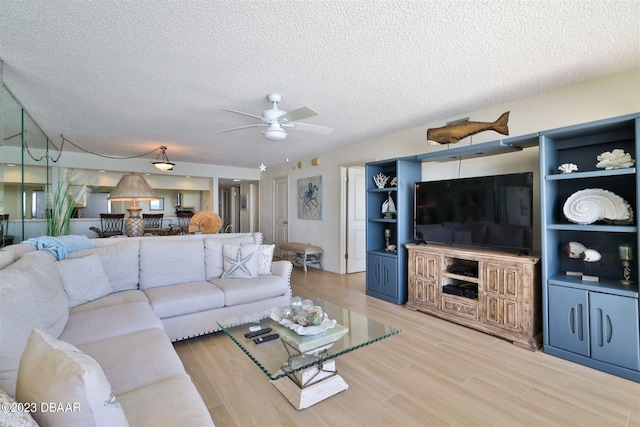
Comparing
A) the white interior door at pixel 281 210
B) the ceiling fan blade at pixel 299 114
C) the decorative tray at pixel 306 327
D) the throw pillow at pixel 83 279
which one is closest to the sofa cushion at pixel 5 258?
the throw pillow at pixel 83 279

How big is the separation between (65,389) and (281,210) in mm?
6687

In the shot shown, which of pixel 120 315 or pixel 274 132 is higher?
pixel 274 132

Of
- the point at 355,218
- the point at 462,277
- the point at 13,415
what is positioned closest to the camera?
the point at 13,415

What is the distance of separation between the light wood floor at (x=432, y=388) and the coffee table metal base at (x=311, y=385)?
1.5 inches

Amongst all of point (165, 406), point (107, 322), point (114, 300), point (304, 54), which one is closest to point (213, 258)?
point (114, 300)

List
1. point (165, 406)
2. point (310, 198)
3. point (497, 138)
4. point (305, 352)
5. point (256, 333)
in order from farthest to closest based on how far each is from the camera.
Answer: point (310, 198) → point (497, 138) → point (256, 333) → point (305, 352) → point (165, 406)

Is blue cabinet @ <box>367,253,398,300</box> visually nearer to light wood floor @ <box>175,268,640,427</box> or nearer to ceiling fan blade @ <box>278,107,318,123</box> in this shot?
light wood floor @ <box>175,268,640,427</box>

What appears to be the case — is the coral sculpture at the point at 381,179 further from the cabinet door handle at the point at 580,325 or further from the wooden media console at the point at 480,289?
the cabinet door handle at the point at 580,325

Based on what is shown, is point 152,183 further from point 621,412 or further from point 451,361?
point 621,412

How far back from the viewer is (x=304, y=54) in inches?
86.1

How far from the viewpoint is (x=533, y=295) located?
2633 mm

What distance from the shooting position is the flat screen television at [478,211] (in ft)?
9.24

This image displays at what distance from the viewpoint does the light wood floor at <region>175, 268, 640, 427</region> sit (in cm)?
171

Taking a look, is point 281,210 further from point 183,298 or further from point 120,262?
point 183,298
